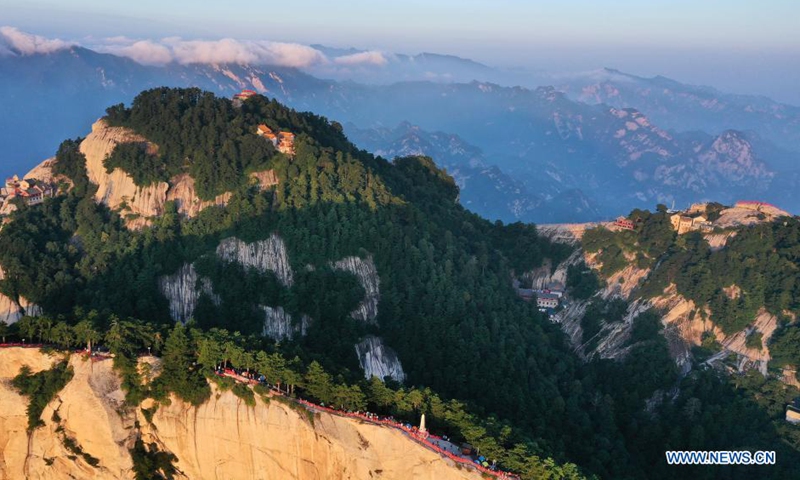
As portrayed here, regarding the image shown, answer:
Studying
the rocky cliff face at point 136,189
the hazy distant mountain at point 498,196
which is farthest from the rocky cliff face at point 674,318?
the hazy distant mountain at point 498,196

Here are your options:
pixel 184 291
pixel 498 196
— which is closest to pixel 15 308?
pixel 184 291

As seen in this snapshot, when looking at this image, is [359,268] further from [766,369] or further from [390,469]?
[766,369]

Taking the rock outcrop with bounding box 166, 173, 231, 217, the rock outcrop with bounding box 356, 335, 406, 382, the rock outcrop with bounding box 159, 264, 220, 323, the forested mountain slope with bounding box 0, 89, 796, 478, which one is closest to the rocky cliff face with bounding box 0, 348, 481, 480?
the forested mountain slope with bounding box 0, 89, 796, 478

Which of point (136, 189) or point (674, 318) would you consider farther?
point (674, 318)

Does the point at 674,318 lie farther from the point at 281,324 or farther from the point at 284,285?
the point at 281,324

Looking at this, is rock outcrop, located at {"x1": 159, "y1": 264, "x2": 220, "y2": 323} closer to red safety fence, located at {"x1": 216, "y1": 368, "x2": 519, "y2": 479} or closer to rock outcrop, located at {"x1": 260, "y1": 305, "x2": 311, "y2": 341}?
rock outcrop, located at {"x1": 260, "y1": 305, "x2": 311, "y2": 341}

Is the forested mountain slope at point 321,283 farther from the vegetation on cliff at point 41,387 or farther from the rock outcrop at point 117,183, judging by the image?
the vegetation on cliff at point 41,387
